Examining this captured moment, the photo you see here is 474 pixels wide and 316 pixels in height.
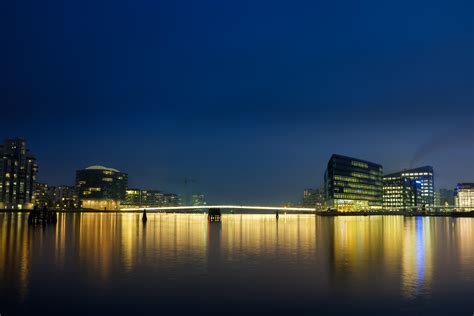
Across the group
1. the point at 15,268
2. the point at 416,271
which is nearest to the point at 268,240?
the point at 416,271

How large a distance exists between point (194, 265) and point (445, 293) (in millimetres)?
14952

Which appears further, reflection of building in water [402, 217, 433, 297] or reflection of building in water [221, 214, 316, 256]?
reflection of building in water [221, 214, 316, 256]

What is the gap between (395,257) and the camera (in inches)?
1356

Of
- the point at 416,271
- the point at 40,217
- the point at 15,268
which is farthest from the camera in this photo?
the point at 40,217

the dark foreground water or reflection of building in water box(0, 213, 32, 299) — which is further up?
reflection of building in water box(0, 213, 32, 299)

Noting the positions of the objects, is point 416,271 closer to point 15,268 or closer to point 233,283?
point 233,283

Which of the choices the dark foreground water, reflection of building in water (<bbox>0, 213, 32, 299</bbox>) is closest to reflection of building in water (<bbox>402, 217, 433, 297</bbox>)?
the dark foreground water

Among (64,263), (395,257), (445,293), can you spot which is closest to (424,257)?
(395,257)

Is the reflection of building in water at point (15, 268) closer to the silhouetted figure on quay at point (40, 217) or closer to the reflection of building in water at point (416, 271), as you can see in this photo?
the reflection of building in water at point (416, 271)

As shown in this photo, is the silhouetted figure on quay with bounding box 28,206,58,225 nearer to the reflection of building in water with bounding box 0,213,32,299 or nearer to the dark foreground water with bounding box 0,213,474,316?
the reflection of building in water with bounding box 0,213,32,299

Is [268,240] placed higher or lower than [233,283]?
lower

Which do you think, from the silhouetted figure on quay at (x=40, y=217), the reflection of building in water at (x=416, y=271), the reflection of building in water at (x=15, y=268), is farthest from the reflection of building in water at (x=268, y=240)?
the silhouetted figure on quay at (x=40, y=217)

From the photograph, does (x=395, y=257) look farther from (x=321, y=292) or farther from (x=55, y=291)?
(x=55, y=291)

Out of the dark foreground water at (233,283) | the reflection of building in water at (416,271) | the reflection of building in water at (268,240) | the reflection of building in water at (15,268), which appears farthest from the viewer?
the reflection of building in water at (268,240)
